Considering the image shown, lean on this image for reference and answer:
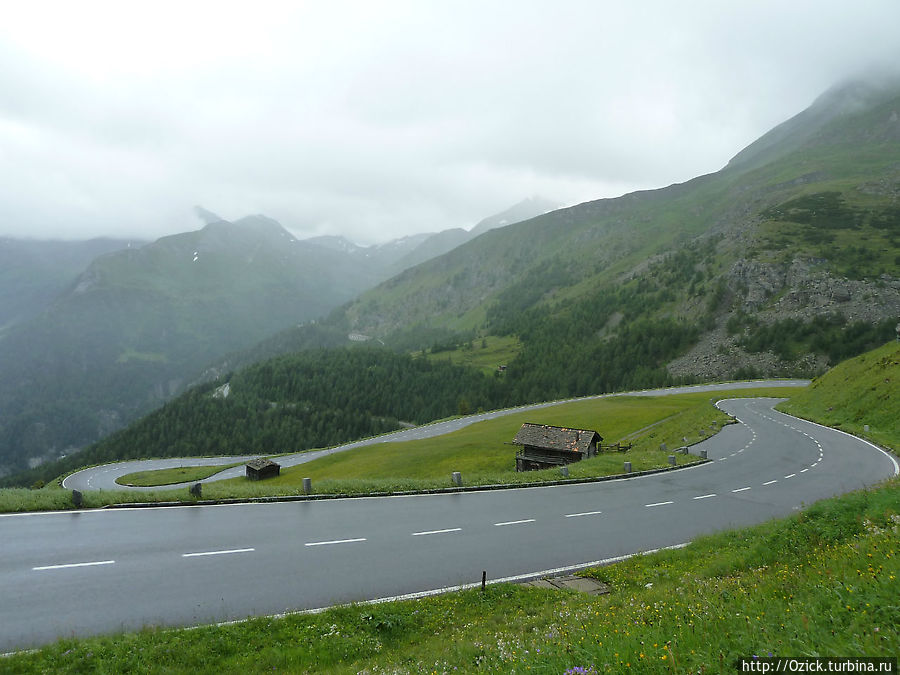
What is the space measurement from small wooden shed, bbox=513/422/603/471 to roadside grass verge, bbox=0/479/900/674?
38859 millimetres

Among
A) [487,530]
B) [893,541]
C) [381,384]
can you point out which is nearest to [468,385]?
[381,384]

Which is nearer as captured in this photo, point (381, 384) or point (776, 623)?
point (776, 623)

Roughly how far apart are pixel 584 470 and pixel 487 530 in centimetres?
1437

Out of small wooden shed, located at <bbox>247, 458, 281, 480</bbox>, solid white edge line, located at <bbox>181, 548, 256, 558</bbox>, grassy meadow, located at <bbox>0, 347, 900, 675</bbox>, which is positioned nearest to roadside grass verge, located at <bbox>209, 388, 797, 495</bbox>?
small wooden shed, located at <bbox>247, 458, 281, 480</bbox>

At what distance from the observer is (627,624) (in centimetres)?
929

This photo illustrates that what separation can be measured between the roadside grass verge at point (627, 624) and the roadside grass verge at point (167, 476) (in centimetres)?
10608

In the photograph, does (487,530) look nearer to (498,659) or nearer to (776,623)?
(498,659)

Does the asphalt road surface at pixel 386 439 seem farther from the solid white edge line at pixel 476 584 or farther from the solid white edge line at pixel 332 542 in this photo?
the solid white edge line at pixel 476 584

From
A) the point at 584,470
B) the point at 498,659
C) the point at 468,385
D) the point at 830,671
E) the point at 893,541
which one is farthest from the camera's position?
the point at 468,385

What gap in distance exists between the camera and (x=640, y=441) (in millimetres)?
59062

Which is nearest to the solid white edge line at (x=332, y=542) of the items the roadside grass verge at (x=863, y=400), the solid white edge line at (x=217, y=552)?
the solid white edge line at (x=217, y=552)

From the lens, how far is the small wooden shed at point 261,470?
85125mm

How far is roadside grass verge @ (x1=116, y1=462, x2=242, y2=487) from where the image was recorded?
102 meters

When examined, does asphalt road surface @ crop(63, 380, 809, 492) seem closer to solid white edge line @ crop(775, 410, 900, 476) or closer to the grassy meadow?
solid white edge line @ crop(775, 410, 900, 476)
